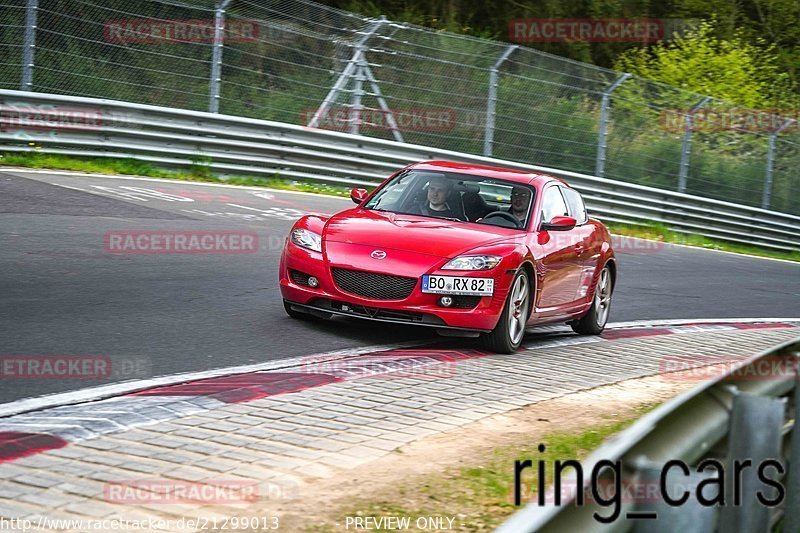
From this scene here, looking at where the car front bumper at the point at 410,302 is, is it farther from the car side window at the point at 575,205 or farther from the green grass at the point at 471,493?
the green grass at the point at 471,493

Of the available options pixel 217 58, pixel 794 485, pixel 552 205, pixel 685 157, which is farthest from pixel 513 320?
pixel 685 157

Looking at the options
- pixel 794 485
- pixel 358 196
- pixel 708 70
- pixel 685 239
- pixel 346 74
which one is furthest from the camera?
pixel 708 70

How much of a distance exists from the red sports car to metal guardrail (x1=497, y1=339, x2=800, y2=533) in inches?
199

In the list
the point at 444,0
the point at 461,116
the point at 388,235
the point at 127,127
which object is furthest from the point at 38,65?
the point at 444,0

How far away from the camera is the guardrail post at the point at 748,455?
311 cm

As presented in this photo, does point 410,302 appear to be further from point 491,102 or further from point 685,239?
point 685,239

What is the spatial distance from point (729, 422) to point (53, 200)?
39.6 feet

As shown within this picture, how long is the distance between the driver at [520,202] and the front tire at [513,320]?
76 centimetres

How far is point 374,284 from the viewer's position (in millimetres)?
8906

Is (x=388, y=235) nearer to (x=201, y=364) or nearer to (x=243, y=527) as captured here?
(x=201, y=364)

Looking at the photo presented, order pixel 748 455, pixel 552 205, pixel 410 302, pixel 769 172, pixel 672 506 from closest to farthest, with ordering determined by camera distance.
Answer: pixel 672 506 < pixel 748 455 < pixel 410 302 < pixel 552 205 < pixel 769 172

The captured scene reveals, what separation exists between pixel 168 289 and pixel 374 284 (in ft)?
7.27

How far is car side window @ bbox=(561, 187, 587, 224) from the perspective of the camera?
11023 millimetres

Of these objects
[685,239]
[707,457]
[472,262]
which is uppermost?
[707,457]
